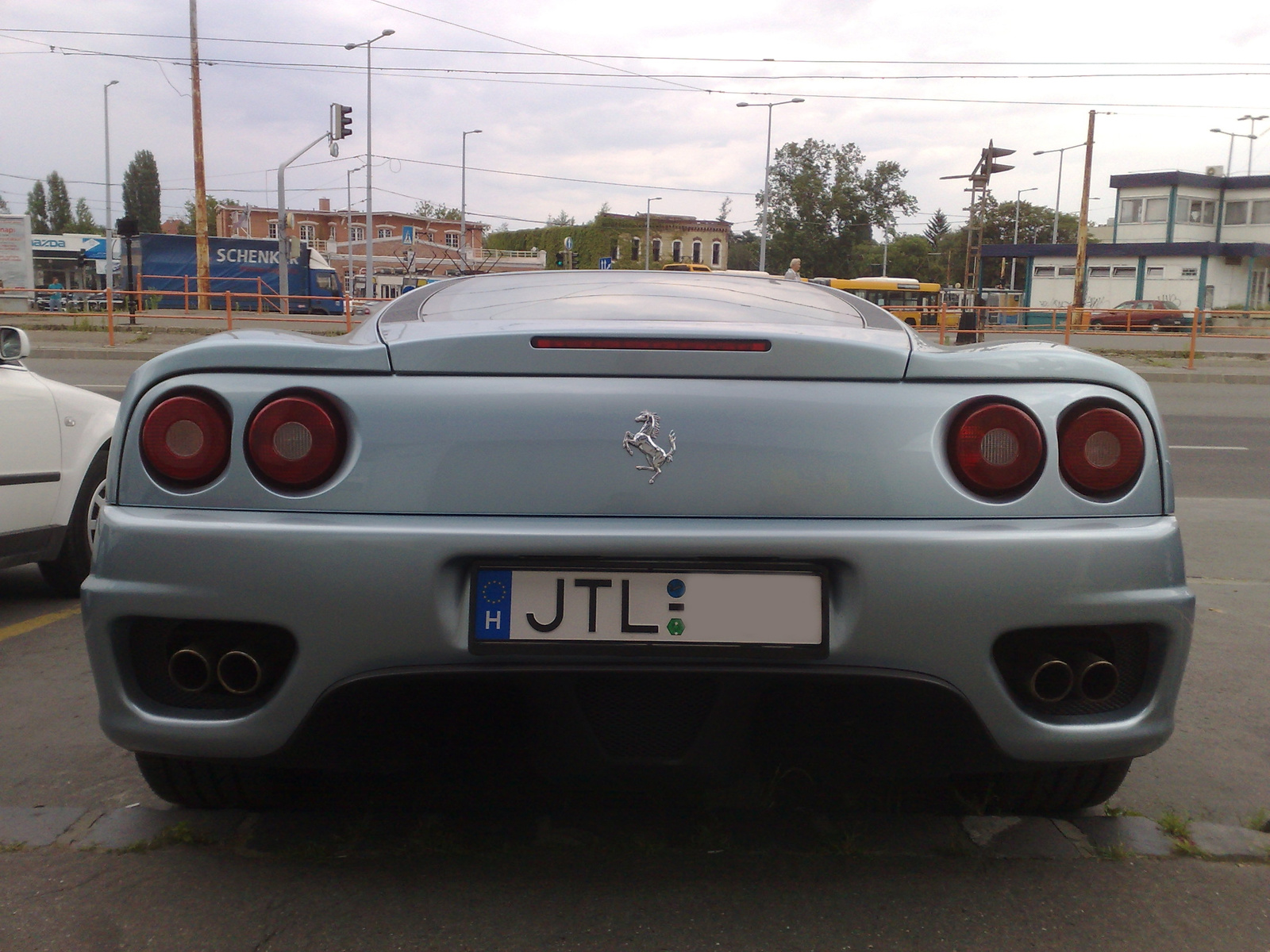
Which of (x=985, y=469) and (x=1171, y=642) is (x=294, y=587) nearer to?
(x=985, y=469)

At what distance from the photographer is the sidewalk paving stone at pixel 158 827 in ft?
8.02

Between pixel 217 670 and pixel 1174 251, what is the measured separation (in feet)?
208

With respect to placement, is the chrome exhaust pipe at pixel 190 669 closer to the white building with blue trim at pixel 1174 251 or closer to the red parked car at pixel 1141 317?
the red parked car at pixel 1141 317

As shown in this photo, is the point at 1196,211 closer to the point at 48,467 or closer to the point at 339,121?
the point at 339,121

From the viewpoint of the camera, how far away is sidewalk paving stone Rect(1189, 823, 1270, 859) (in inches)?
97.4

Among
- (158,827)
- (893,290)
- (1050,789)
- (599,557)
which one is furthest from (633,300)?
(893,290)

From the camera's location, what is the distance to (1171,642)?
2.13 metres

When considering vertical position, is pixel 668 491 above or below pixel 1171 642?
above

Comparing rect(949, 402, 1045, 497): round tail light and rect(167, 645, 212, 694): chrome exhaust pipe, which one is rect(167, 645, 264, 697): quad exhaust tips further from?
rect(949, 402, 1045, 497): round tail light

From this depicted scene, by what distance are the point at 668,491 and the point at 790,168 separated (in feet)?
279

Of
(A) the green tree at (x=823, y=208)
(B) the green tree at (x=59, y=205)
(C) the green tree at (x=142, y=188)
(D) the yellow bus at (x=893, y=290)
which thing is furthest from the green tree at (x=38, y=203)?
(D) the yellow bus at (x=893, y=290)

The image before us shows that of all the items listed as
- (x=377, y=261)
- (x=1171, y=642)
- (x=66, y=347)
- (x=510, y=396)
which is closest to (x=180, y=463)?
(x=510, y=396)

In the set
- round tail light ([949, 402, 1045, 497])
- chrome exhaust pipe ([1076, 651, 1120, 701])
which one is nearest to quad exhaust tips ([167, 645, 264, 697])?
round tail light ([949, 402, 1045, 497])

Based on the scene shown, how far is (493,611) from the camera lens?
200cm
